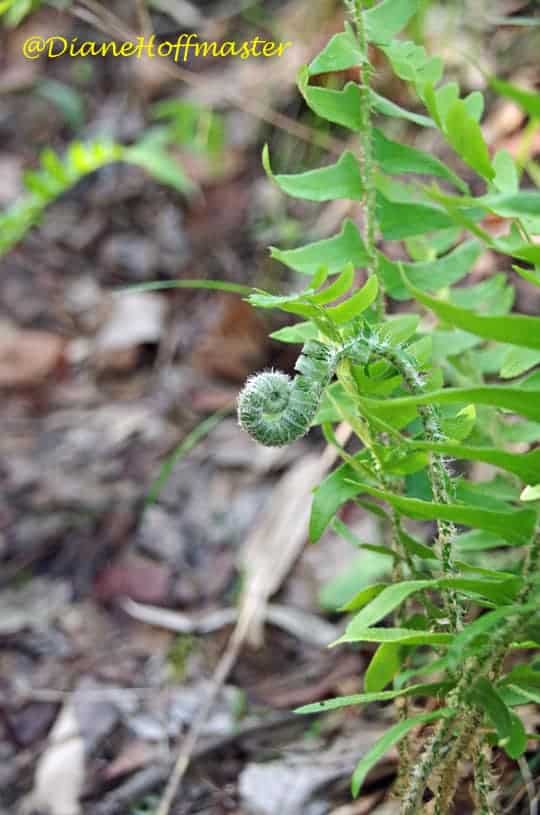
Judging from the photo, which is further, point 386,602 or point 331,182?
point 331,182

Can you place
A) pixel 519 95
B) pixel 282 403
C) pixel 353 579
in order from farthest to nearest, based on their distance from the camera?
pixel 353 579 → pixel 282 403 → pixel 519 95

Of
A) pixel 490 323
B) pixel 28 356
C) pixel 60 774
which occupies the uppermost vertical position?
pixel 490 323

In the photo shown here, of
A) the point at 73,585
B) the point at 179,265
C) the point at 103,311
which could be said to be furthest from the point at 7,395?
the point at 73,585

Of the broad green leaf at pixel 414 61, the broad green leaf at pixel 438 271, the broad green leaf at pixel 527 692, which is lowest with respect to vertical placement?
the broad green leaf at pixel 527 692

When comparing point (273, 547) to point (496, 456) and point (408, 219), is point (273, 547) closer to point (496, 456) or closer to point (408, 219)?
point (408, 219)

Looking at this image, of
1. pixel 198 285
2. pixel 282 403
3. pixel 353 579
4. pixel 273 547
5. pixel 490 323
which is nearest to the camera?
pixel 490 323

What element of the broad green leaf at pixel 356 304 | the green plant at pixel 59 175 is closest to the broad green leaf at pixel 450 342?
the broad green leaf at pixel 356 304

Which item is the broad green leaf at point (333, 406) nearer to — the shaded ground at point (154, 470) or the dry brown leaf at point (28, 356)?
the shaded ground at point (154, 470)

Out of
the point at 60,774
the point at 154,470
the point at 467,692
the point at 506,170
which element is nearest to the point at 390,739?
the point at 467,692

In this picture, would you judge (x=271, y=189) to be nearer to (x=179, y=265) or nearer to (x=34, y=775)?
(x=179, y=265)
